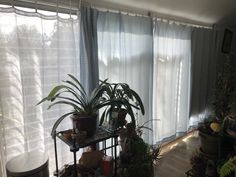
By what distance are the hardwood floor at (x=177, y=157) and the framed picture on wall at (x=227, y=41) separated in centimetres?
170

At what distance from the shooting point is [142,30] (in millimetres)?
2158

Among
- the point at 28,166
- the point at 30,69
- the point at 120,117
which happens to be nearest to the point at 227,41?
the point at 120,117

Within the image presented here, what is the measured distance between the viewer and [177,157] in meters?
2.55

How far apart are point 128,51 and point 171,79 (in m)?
0.93

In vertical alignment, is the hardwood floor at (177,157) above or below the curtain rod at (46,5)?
below

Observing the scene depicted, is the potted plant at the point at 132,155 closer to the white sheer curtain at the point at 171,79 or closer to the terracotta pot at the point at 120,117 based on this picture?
the terracotta pot at the point at 120,117

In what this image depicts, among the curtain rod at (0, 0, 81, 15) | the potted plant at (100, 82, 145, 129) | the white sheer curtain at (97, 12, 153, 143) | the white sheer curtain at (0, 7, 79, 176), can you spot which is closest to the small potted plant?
the white sheer curtain at (97, 12, 153, 143)

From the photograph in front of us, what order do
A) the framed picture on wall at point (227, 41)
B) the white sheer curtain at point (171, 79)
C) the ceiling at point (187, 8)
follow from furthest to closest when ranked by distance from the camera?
the framed picture on wall at point (227, 41)
the white sheer curtain at point (171, 79)
the ceiling at point (187, 8)

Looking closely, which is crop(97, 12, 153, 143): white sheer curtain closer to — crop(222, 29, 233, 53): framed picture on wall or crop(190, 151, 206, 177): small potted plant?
crop(190, 151, 206, 177): small potted plant

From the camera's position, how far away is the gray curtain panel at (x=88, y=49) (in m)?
1.65

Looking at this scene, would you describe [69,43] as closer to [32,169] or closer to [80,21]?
[80,21]

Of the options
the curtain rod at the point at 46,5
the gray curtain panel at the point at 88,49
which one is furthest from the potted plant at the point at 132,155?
the curtain rod at the point at 46,5

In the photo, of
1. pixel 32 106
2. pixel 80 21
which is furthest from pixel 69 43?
pixel 32 106

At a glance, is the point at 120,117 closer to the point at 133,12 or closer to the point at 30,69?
the point at 30,69
